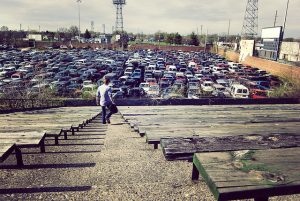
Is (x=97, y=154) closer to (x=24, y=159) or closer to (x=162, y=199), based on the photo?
(x=24, y=159)

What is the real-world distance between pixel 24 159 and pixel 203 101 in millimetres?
10914

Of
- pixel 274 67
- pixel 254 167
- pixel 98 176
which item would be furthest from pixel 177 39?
pixel 254 167

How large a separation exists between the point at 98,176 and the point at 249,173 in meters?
3.05

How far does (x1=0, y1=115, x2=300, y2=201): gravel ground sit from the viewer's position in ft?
13.6

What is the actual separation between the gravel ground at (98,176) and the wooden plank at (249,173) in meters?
1.36

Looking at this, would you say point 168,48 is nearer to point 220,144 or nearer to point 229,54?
point 229,54

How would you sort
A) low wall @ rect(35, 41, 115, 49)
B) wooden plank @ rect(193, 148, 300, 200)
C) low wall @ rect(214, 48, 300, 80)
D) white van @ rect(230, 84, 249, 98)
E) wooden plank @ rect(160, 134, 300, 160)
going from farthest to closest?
1. low wall @ rect(35, 41, 115, 49)
2. low wall @ rect(214, 48, 300, 80)
3. white van @ rect(230, 84, 249, 98)
4. wooden plank @ rect(160, 134, 300, 160)
5. wooden plank @ rect(193, 148, 300, 200)

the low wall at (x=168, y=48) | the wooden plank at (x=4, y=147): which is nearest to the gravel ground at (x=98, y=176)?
the wooden plank at (x=4, y=147)

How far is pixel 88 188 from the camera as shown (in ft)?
14.3

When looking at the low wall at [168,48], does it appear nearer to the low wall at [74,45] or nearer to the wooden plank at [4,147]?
the low wall at [74,45]

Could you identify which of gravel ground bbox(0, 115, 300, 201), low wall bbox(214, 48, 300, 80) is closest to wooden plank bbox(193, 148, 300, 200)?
gravel ground bbox(0, 115, 300, 201)

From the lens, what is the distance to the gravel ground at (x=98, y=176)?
4.16 meters

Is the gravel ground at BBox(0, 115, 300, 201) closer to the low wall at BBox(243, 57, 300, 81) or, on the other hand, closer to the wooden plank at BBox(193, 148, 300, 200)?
the wooden plank at BBox(193, 148, 300, 200)

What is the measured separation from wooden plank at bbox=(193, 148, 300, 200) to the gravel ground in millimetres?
1362
